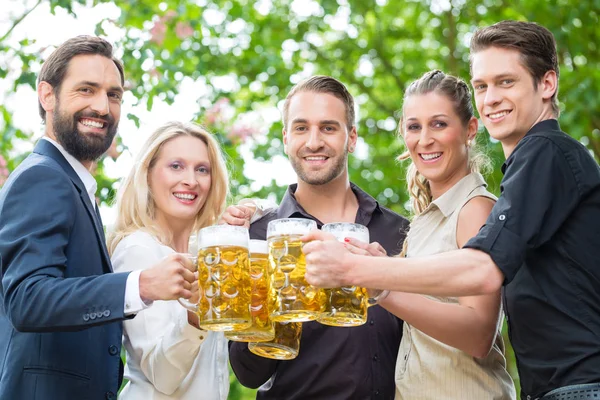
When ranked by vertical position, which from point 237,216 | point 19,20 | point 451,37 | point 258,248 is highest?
point 451,37

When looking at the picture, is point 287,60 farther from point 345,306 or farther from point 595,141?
point 345,306

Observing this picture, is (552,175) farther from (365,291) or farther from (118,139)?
(118,139)

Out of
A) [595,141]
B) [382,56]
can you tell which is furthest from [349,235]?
[382,56]

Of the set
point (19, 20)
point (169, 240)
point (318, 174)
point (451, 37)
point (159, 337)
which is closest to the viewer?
point (159, 337)

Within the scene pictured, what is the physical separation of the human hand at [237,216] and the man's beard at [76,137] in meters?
0.66

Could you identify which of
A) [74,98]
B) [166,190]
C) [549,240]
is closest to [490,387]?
[549,240]

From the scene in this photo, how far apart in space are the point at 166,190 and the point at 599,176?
2.15m

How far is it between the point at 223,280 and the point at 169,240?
1511 mm

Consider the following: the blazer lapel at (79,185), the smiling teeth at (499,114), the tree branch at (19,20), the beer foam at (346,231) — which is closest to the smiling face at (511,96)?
the smiling teeth at (499,114)

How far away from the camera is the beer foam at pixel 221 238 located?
8.84ft

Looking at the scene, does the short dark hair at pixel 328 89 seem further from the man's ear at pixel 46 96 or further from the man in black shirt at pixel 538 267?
the man in black shirt at pixel 538 267

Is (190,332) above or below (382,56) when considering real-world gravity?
below

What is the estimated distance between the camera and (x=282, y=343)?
10.2ft

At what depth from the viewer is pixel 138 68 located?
6.53 m
